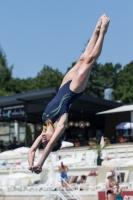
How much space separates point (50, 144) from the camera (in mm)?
6359

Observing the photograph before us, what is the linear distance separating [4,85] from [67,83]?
173 feet

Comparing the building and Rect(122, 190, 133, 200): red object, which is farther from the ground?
the building

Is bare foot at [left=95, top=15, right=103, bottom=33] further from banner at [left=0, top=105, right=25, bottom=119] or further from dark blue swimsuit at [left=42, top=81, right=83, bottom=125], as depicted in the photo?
banner at [left=0, top=105, right=25, bottom=119]

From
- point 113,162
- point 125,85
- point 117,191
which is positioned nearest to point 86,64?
point 117,191

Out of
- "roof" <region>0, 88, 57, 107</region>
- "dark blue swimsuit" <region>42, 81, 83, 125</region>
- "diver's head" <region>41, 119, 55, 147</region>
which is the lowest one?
A: "diver's head" <region>41, 119, 55, 147</region>

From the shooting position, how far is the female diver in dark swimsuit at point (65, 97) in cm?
657

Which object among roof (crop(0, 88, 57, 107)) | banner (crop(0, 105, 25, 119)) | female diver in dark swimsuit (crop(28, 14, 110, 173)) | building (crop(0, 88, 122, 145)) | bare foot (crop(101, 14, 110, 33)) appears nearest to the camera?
female diver in dark swimsuit (crop(28, 14, 110, 173))

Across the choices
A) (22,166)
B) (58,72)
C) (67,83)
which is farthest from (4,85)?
(67,83)

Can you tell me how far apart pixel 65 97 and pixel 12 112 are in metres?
22.7

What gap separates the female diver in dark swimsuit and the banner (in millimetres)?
21592

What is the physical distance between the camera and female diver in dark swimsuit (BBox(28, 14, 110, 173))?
6574 mm

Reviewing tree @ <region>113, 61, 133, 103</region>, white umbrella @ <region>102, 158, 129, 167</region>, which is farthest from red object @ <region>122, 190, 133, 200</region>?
tree @ <region>113, 61, 133, 103</region>

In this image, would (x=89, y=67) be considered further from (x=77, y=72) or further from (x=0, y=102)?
(x=0, y=102)

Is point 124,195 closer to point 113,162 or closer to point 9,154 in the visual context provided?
point 113,162
